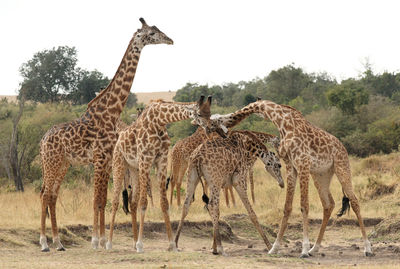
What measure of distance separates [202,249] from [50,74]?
31563 mm

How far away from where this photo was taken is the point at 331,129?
27.8 metres

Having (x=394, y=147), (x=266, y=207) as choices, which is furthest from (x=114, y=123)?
(x=394, y=147)

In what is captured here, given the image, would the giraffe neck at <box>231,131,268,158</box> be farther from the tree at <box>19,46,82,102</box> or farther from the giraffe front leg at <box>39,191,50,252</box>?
the tree at <box>19,46,82,102</box>

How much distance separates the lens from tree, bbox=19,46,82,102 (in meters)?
39.5

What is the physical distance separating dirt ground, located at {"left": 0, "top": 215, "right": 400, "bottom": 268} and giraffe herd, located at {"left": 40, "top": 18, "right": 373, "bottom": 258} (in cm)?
38

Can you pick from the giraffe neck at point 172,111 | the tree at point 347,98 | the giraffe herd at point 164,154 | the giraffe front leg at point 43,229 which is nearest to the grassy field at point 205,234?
the giraffe front leg at point 43,229

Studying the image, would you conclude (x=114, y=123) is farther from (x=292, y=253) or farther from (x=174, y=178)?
(x=174, y=178)

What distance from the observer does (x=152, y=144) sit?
8.82m

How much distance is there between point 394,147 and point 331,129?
4157mm

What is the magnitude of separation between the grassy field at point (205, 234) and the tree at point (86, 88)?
23779 mm

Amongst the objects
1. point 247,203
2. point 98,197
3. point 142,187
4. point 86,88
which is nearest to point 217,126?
point 247,203

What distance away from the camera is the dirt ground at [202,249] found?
771 cm

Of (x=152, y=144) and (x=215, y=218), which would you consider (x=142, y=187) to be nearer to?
(x=152, y=144)

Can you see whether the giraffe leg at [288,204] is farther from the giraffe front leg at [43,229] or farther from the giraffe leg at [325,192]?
the giraffe front leg at [43,229]
